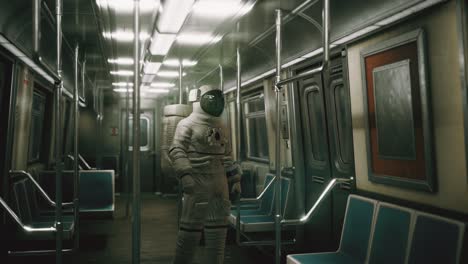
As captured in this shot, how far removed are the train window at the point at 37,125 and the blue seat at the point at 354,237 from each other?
4068 millimetres

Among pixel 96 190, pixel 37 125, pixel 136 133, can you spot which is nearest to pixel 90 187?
pixel 96 190

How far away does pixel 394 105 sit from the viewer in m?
3.04

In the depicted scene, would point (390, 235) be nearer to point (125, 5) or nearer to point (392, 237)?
point (392, 237)

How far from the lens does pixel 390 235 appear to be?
287cm

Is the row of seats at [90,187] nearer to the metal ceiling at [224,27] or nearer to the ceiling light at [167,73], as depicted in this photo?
the metal ceiling at [224,27]

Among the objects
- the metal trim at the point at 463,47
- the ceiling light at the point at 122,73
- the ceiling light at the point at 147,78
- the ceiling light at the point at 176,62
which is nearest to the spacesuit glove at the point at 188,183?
the metal trim at the point at 463,47

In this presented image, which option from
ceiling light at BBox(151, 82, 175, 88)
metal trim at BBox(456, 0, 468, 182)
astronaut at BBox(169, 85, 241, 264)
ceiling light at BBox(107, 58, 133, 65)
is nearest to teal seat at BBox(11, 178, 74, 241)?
astronaut at BBox(169, 85, 241, 264)

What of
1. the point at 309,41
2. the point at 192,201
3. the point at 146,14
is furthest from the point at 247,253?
the point at 146,14

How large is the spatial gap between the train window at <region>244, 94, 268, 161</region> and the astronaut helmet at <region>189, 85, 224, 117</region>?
242 centimetres

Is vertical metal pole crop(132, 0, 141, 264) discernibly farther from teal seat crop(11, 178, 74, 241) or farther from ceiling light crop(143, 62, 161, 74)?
ceiling light crop(143, 62, 161, 74)

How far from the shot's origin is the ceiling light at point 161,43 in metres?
4.05

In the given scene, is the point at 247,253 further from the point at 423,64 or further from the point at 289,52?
the point at 423,64

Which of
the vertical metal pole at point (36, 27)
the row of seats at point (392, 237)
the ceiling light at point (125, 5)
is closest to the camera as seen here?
the vertical metal pole at point (36, 27)

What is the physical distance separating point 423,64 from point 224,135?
1.87m
